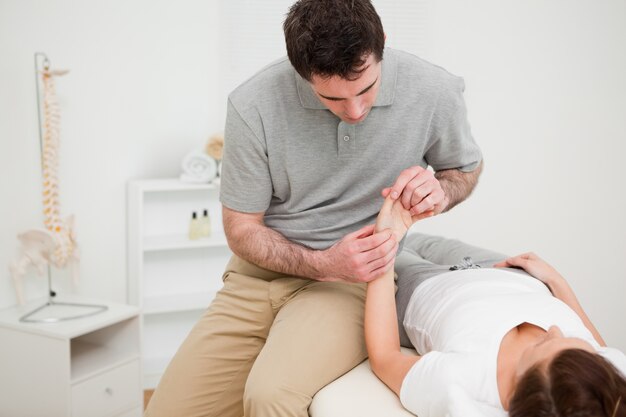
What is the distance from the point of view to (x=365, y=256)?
152 centimetres

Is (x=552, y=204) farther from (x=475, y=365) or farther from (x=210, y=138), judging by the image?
(x=475, y=365)

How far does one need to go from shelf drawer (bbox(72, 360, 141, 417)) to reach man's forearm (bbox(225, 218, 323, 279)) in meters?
1.04

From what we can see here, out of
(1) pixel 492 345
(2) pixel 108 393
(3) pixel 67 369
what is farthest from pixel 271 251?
(2) pixel 108 393

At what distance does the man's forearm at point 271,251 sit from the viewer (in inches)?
65.5

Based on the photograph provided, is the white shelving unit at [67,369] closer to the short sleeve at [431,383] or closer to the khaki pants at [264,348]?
the khaki pants at [264,348]

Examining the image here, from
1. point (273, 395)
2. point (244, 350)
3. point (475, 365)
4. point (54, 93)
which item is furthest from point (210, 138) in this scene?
point (475, 365)

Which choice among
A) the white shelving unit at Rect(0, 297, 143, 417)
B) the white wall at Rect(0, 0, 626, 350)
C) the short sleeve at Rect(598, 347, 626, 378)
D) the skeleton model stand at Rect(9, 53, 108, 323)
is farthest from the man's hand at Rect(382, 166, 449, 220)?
the white wall at Rect(0, 0, 626, 350)

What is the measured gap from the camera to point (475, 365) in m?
1.22

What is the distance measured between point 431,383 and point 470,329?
0.50ft

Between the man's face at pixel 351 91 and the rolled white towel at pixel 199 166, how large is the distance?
1423 millimetres

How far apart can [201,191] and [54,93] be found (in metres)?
0.80

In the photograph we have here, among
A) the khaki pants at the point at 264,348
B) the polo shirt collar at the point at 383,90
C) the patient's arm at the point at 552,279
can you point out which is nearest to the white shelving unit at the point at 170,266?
the khaki pants at the point at 264,348

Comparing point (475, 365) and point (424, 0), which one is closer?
point (475, 365)

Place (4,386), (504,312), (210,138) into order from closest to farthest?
1. (504,312)
2. (4,386)
3. (210,138)
